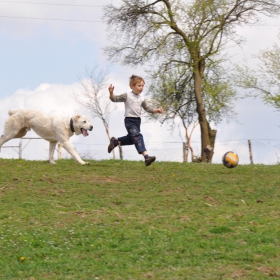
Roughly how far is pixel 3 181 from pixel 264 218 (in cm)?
A: 519

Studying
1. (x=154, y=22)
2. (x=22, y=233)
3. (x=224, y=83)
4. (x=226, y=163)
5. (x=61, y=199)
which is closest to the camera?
(x=22, y=233)

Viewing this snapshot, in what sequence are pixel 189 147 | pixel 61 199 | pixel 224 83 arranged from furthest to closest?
pixel 189 147 < pixel 224 83 < pixel 61 199

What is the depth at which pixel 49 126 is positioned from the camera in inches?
521

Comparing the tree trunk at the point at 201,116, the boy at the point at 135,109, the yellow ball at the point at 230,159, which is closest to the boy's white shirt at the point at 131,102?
the boy at the point at 135,109

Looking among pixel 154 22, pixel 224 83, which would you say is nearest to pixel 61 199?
pixel 154 22

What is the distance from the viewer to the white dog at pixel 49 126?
516 inches

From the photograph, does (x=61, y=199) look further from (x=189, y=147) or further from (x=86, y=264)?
(x=189, y=147)

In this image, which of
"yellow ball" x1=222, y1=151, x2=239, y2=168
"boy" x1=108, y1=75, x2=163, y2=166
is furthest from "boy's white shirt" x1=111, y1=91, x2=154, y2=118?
"yellow ball" x1=222, y1=151, x2=239, y2=168

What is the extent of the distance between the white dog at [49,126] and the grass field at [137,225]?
97 centimetres

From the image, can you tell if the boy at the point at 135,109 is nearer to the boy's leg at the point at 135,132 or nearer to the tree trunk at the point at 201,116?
the boy's leg at the point at 135,132

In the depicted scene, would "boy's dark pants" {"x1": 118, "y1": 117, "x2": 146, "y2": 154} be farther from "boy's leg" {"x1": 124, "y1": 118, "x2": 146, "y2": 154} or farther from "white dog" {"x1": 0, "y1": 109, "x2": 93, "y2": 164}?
"white dog" {"x1": 0, "y1": 109, "x2": 93, "y2": 164}

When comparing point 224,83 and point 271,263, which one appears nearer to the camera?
point 271,263

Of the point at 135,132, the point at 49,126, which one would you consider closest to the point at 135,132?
the point at 135,132

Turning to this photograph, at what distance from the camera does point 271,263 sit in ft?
20.9
